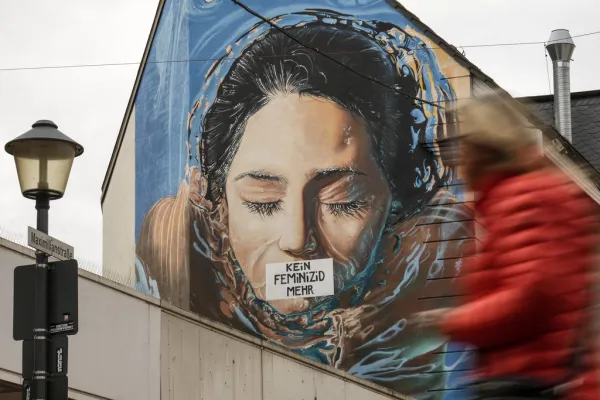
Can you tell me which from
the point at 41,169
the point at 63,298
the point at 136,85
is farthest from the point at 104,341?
the point at 136,85

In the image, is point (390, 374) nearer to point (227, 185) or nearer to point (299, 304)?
point (299, 304)

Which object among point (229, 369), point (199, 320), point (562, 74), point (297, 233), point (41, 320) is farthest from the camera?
point (562, 74)

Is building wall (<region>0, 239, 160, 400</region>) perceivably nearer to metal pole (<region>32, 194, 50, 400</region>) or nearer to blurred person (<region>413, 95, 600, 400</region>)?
metal pole (<region>32, 194, 50, 400</region>)

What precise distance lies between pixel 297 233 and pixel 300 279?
3.13 ft

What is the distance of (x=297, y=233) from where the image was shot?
27.0 m

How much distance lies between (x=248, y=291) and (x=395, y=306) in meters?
3.25

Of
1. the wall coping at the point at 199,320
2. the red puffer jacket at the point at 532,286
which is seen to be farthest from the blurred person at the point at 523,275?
the wall coping at the point at 199,320

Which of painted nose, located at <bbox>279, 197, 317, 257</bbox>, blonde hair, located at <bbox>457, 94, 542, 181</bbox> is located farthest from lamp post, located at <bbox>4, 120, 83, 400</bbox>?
painted nose, located at <bbox>279, 197, 317, 257</bbox>

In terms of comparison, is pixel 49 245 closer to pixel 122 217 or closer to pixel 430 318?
pixel 430 318

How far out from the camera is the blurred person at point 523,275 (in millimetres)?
3812

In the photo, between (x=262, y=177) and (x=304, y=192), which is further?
(x=262, y=177)

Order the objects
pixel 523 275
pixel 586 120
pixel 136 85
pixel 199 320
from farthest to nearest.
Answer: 1. pixel 586 120
2. pixel 136 85
3. pixel 199 320
4. pixel 523 275

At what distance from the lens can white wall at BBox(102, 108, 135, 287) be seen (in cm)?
3067

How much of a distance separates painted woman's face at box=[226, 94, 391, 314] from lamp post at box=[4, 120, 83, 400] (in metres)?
15.7
